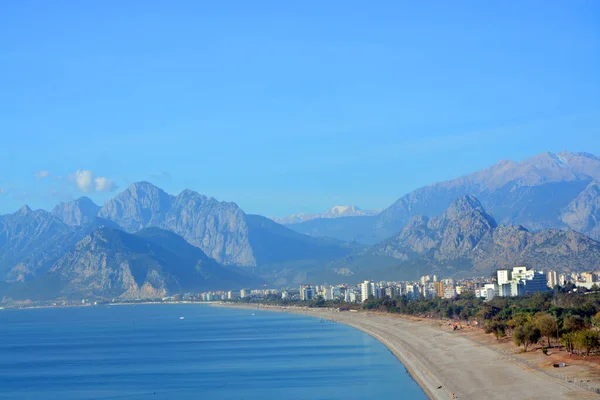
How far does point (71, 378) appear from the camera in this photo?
82.2m

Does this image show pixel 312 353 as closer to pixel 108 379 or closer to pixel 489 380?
Answer: pixel 108 379

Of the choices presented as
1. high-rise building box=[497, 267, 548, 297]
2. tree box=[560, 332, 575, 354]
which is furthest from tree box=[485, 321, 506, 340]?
high-rise building box=[497, 267, 548, 297]

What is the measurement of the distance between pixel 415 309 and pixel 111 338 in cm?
5565

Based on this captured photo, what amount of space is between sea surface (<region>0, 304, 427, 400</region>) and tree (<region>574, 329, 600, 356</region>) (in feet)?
38.1

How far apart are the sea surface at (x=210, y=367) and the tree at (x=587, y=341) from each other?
11.6m

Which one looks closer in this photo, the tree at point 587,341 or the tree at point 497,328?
the tree at point 587,341

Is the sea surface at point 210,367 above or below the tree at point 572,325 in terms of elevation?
below

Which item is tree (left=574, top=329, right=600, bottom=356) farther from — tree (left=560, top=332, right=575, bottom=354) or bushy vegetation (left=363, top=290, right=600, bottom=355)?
tree (left=560, top=332, right=575, bottom=354)

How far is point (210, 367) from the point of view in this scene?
87375 mm

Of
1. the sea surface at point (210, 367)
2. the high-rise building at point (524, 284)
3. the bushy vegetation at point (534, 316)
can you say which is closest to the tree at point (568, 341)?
the bushy vegetation at point (534, 316)

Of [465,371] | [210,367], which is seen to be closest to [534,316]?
[465,371]

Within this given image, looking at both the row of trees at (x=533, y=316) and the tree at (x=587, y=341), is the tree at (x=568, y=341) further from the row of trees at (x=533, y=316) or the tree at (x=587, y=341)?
the tree at (x=587, y=341)

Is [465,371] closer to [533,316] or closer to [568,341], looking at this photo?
[568,341]

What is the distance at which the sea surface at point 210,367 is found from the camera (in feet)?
229
